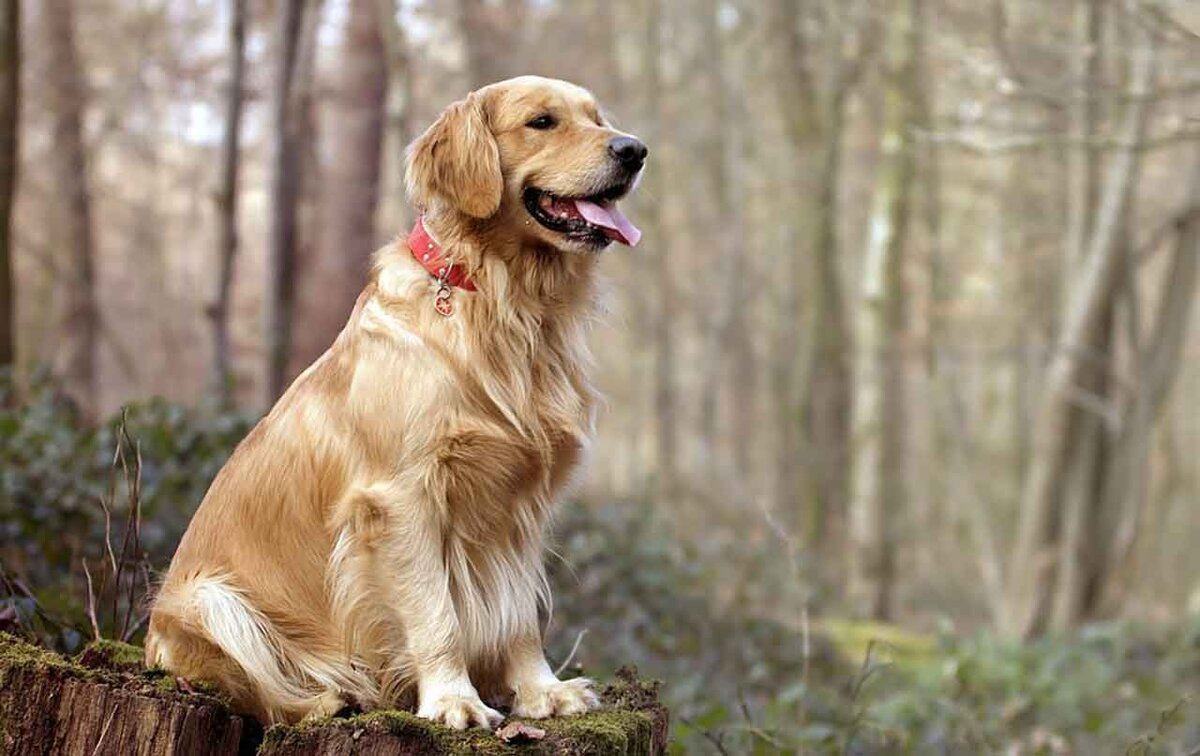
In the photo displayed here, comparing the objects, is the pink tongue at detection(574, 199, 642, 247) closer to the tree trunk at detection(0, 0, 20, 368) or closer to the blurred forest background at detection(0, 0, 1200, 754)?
the blurred forest background at detection(0, 0, 1200, 754)

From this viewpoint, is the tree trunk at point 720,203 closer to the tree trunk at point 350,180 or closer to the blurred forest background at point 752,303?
the blurred forest background at point 752,303

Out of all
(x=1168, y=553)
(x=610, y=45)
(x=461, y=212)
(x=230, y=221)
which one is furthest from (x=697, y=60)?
(x=461, y=212)

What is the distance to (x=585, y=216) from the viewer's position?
3.79 meters

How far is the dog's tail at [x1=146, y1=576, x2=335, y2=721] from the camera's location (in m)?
3.54

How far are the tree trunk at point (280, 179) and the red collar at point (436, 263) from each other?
18.4 ft

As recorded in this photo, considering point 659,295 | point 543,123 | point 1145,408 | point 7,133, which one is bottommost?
point 659,295

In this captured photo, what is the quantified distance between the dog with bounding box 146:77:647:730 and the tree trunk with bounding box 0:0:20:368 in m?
4.71

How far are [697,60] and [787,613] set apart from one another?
9610mm

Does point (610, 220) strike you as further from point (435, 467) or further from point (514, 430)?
point (435, 467)

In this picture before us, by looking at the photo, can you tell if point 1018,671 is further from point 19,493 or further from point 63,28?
point 63,28

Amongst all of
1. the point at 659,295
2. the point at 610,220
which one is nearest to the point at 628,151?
the point at 610,220

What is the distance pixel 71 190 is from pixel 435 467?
10.7 metres

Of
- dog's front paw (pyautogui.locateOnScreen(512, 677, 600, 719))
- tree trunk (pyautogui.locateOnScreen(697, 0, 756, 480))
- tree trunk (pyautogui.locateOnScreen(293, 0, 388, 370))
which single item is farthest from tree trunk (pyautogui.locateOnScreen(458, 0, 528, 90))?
dog's front paw (pyautogui.locateOnScreen(512, 677, 600, 719))

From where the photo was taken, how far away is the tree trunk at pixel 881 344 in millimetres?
13336
